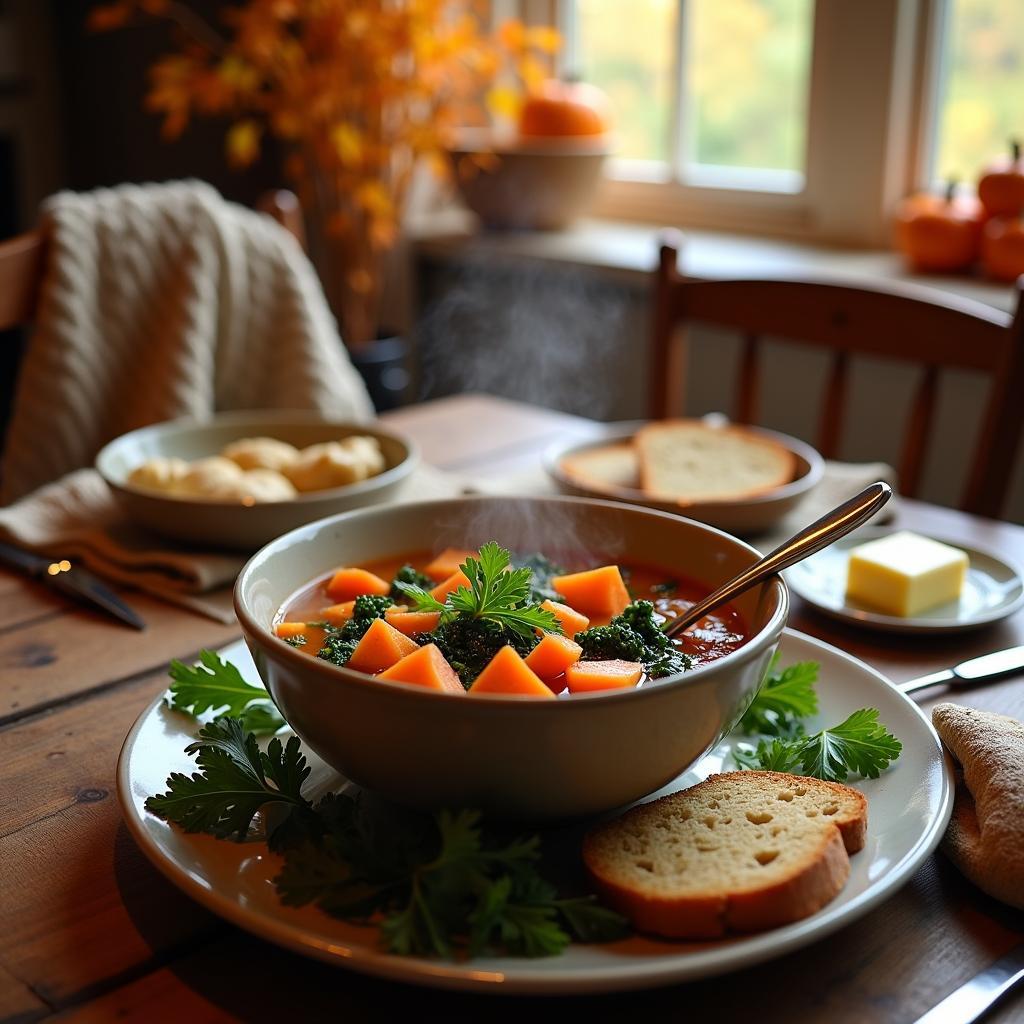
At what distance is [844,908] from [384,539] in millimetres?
544

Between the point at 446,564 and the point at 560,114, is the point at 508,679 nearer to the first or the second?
the point at 446,564

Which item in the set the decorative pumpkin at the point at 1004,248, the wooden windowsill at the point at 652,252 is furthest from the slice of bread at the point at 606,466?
the decorative pumpkin at the point at 1004,248

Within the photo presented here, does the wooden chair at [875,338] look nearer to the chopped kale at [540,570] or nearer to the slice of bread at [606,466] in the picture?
the slice of bread at [606,466]

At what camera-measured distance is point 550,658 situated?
78 centimetres

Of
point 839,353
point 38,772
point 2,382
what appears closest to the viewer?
point 38,772

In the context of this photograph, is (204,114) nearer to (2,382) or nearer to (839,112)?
(2,382)

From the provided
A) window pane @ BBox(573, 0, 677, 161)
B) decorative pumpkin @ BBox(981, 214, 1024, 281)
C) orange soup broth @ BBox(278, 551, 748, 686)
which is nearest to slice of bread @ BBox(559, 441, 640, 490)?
orange soup broth @ BBox(278, 551, 748, 686)

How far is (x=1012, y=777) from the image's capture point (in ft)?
2.53

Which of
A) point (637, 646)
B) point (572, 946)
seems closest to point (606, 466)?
point (637, 646)

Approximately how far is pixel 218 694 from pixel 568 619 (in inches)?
10.6

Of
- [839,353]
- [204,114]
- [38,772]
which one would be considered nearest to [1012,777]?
[38,772]

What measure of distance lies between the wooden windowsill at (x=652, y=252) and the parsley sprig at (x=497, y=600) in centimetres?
186

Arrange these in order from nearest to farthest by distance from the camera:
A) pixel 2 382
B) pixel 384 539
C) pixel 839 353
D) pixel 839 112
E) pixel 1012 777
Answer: pixel 1012 777 → pixel 384 539 → pixel 839 353 → pixel 839 112 → pixel 2 382

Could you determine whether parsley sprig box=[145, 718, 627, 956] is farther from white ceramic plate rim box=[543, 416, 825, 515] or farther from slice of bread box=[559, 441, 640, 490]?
slice of bread box=[559, 441, 640, 490]
